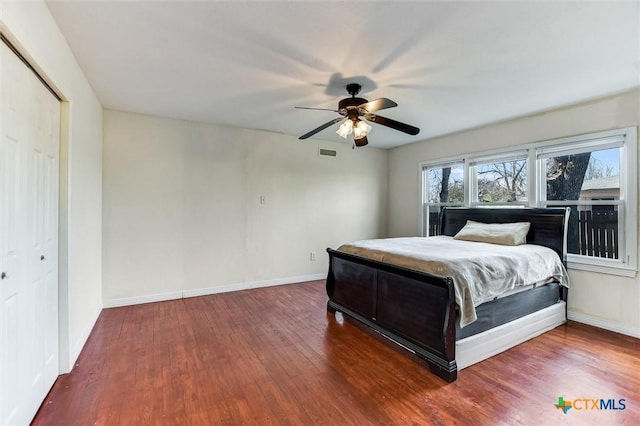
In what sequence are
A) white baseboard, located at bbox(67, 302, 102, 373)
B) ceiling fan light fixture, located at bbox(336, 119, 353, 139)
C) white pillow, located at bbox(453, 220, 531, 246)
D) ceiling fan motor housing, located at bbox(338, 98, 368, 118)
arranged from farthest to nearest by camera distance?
white pillow, located at bbox(453, 220, 531, 246), ceiling fan light fixture, located at bbox(336, 119, 353, 139), ceiling fan motor housing, located at bbox(338, 98, 368, 118), white baseboard, located at bbox(67, 302, 102, 373)

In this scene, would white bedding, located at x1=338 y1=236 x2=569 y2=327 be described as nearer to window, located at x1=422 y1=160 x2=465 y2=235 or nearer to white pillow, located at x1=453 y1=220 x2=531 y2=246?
white pillow, located at x1=453 y1=220 x2=531 y2=246

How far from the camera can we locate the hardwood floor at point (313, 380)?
1798 millimetres

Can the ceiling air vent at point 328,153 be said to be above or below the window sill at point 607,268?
above

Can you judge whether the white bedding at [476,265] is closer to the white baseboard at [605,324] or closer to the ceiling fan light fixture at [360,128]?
the white baseboard at [605,324]

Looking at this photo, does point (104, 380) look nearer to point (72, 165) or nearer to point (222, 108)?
point (72, 165)

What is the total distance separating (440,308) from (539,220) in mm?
2212

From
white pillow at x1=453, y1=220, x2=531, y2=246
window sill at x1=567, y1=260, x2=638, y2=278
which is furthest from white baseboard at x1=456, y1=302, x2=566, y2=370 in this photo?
white pillow at x1=453, y1=220, x2=531, y2=246

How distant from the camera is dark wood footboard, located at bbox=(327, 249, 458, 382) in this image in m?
2.18

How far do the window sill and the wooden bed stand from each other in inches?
9.8

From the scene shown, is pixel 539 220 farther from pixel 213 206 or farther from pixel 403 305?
pixel 213 206

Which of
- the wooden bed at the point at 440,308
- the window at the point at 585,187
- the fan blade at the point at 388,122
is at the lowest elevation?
the wooden bed at the point at 440,308

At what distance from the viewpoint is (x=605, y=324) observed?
311cm

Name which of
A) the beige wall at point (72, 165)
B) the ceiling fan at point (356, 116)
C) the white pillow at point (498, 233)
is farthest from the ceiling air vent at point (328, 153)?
the beige wall at point (72, 165)

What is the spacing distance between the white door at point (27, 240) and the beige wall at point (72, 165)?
73mm
